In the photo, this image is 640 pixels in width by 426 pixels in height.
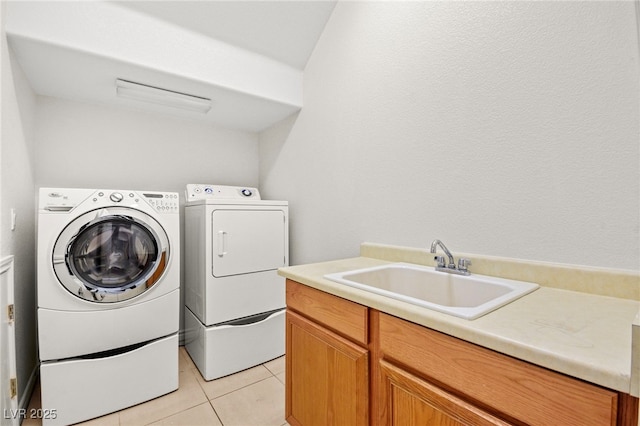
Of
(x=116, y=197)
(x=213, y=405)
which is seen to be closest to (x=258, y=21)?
(x=116, y=197)

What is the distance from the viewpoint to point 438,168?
1447 mm

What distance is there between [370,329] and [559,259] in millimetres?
775

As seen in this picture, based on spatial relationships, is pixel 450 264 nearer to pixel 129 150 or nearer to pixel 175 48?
pixel 175 48

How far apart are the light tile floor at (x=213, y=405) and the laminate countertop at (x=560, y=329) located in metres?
1.12

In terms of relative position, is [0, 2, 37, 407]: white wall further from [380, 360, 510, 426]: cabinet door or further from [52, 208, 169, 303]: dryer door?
[380, 360, 510, 426]: cabinet door

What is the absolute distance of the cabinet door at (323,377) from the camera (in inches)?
40.5

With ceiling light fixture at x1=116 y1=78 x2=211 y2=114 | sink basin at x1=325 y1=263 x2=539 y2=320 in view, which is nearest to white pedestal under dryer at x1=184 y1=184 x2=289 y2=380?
ceiling light fixture at x1=116 y1=78 x2=211 y2=114

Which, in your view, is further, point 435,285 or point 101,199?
point 101,199

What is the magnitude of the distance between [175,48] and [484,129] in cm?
189

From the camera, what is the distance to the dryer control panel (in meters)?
2.41

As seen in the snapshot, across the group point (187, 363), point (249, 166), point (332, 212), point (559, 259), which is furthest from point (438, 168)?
point (187, 363)

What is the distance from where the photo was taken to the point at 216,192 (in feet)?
8.37

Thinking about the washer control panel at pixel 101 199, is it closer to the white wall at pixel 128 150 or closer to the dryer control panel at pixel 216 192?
the dryer control panel at pixel 216 192

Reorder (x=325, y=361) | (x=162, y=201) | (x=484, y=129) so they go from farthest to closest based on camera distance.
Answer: (x=162, y=201), (x=484, y=129), (x=325, y=361)
